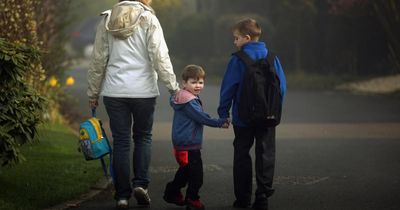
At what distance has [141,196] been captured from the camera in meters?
7.42

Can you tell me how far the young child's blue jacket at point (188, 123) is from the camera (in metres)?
7.16

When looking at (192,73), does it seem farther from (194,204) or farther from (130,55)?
(194,204)

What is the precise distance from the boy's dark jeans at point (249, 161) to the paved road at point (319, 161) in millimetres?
236

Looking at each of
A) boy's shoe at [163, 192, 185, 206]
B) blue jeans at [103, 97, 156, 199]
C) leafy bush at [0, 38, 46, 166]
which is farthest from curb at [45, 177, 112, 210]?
boy's shoe at [163, 192, 185, 206]

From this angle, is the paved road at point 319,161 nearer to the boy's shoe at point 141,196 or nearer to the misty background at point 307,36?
the boy's shoe at point 141,196

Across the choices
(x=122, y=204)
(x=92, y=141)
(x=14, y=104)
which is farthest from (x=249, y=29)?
(x=14, y=104)

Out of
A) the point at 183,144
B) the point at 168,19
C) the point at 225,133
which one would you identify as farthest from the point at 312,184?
the point at 168,19

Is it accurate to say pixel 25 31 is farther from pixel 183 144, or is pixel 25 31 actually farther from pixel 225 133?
pixel 183 144

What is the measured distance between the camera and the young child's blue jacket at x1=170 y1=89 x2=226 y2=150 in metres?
7.16

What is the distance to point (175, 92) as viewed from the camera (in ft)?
24.0

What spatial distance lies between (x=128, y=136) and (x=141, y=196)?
0.50 m

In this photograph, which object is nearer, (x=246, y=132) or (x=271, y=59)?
(x=271, y=59)

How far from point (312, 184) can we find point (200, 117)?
1969 millimetres

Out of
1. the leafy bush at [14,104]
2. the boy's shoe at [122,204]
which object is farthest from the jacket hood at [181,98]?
the leafy bush at [14,104]
